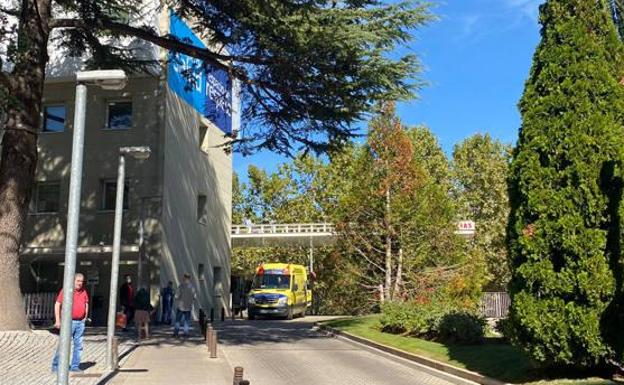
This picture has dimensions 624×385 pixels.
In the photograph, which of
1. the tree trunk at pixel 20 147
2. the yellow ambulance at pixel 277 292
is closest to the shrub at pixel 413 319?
the tree trunk at pixel 20 147

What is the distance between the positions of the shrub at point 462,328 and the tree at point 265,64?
20.0ft

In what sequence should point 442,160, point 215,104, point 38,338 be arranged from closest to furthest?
point 38,338 → point 215,104 → point 442,160

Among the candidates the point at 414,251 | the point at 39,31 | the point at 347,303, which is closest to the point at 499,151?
the point at 347,303

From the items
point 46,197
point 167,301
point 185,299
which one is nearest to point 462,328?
point 185,299

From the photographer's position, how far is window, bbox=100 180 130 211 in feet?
94.5

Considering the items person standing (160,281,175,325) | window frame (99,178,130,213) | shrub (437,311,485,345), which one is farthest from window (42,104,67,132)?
shrub (437,311,485,345)

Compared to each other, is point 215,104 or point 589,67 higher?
point 215,104

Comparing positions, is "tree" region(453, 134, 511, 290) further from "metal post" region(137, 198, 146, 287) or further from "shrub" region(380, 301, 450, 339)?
"shrub" region(380, 301, 450, 339)

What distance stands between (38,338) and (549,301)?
11.4 m

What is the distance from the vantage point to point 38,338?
15.4 metres

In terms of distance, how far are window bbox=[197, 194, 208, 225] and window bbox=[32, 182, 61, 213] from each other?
7465 mm

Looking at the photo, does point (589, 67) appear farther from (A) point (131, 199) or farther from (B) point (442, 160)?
(B) point (442, 160)

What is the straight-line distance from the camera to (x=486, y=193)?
56.1m

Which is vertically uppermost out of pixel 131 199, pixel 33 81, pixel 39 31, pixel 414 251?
pixel 39 31
